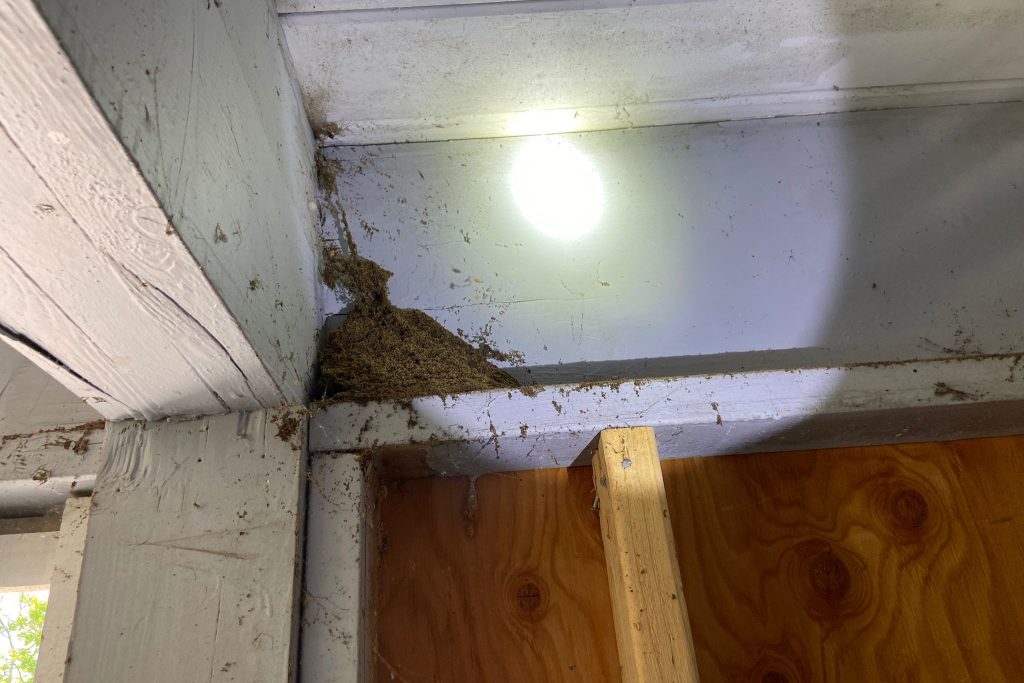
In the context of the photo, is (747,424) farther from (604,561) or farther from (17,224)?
(17,224)

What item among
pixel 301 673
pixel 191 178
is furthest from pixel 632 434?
pixel 191 178

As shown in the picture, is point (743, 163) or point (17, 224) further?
point (743, 163)

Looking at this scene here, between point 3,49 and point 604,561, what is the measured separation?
0.98 m

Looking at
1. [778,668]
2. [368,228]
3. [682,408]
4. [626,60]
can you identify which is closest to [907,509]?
[778,668]

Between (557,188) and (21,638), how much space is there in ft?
4.41

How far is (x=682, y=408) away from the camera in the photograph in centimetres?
102

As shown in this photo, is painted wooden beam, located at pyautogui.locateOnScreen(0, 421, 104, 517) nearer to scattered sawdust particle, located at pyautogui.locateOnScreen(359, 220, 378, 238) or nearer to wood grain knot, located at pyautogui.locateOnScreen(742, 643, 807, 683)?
scattered sawdust particle, located at pyautogui.locateOnScreen(359, 220, 378, 238)

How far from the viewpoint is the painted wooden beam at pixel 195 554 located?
0.79 metres

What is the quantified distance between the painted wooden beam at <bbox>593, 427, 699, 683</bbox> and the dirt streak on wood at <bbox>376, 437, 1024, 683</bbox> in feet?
0.34

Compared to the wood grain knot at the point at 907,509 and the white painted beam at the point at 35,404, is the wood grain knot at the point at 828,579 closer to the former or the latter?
the wood grain knot at the point at 907,509

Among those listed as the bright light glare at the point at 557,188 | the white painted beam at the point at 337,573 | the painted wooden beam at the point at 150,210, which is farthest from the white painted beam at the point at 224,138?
the bright light glare at the point at 557,188

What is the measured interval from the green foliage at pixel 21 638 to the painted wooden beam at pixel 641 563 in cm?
107

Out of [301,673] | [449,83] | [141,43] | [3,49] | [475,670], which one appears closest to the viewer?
[3,49]

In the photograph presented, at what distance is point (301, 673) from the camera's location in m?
0.84
